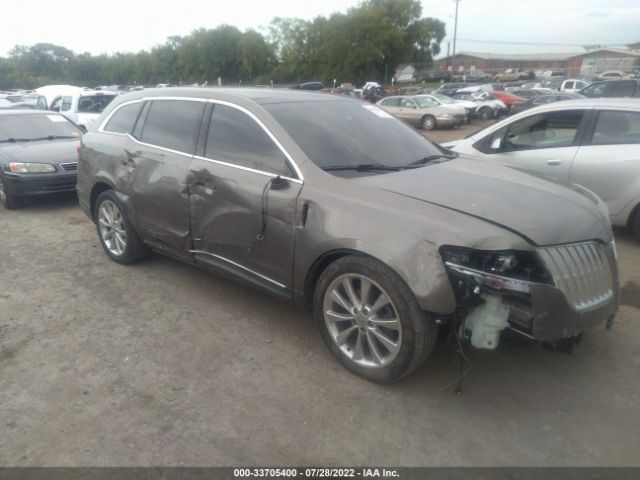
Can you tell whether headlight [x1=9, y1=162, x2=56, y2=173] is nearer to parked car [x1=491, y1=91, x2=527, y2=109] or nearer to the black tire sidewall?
the black tire sidewall

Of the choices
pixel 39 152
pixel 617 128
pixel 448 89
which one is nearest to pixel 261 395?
pixel 617 128

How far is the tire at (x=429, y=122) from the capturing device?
19375 mm

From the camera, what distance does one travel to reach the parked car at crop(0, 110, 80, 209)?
22.8 ft

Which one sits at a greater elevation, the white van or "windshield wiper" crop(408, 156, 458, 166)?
the white van

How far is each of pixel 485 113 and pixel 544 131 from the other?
19.2 meters

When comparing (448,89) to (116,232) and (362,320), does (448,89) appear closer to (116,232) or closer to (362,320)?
(116,232)

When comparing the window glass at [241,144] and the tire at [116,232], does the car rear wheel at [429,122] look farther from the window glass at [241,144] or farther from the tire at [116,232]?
the window glass at [241,144]

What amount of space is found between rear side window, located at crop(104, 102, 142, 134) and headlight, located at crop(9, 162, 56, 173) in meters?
2.91

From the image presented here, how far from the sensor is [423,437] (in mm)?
2543

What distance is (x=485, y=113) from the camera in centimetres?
2345

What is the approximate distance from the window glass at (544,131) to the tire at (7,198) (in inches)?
274

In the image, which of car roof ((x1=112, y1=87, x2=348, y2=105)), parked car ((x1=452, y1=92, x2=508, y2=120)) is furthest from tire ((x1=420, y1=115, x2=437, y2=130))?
car roof ((x1=112, y1=87, x2=348, y2=105))

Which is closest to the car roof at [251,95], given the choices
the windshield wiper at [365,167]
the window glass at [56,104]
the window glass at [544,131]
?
the windshield wiper at [365,167]

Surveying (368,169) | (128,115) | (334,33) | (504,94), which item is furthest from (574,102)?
(334,33)
